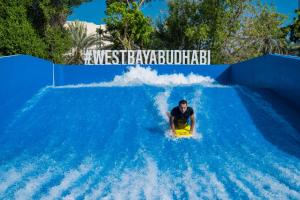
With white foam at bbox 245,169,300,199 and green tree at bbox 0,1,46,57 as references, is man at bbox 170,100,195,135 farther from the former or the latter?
green tree at bbox 0,1,46,57

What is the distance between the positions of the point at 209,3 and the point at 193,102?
1408 cm

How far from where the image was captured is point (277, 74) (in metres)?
10.6

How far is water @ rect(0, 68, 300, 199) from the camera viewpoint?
5.41 m

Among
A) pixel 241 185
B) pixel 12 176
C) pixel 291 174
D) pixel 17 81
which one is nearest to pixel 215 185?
pixel 241 185

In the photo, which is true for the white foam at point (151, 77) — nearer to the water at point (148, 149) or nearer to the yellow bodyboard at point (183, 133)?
the water at point (148, 149)

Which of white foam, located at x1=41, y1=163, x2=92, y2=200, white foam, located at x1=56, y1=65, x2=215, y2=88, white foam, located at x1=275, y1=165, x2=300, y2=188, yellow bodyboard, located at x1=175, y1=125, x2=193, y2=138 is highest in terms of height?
white foam, located at x1=56, y1=65, x2=215, y2=88

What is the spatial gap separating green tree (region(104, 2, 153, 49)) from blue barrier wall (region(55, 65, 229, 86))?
5756 mm

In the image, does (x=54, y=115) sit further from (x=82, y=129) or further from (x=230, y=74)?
(x=230, y=74)

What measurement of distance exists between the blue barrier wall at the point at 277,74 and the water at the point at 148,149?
1.03 ft

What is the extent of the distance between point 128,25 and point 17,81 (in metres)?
13.5

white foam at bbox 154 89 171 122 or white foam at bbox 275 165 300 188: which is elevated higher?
white foam at bbox 154 89 171 122

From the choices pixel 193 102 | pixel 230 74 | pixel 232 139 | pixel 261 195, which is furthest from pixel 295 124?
pixel 230 74

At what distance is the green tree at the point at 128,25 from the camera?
22.1 metres

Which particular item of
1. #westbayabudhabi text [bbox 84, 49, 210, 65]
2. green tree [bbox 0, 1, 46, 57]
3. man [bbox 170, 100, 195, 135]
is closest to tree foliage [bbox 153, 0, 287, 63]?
#westbayabudhabi text [bbox 84, 49, 210, 65]
